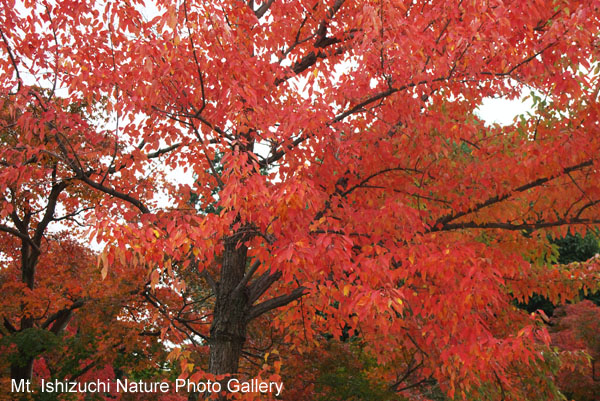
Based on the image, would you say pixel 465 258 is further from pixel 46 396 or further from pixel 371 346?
pixel 46 396

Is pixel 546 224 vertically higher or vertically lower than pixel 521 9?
lower

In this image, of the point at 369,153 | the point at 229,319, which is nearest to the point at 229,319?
the point at 229,319

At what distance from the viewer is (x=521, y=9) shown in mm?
4848

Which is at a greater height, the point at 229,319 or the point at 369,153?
the point at 369,153

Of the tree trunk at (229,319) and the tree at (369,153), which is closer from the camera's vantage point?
the tree at (369,153)

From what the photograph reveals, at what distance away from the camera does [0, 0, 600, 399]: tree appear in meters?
4.55

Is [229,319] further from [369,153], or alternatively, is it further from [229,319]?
[369,153]

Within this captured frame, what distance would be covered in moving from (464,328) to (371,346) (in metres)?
3.94

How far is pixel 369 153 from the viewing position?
239 inches

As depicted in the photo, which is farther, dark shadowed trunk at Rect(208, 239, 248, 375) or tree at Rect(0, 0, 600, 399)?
dark shadowed trunk at Rect(208, 239, 248, 375)

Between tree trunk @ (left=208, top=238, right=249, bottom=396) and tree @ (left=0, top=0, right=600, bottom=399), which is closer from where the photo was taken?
tree @ (left=0, top=0, right=600, bottom=399)

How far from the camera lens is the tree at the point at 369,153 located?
4.55m

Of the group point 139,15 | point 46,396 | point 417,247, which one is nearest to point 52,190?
point 46,396

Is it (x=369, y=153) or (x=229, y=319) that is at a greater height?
(x=369, y=153)
